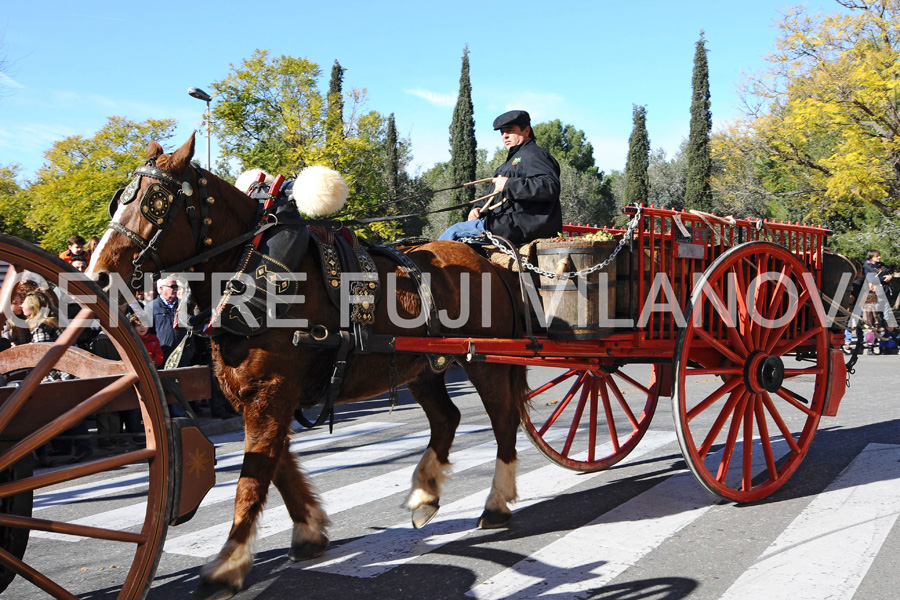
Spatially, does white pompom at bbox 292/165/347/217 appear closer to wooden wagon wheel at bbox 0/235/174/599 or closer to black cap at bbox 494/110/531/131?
wooden wagon wheel at bbox 0/235/174/599

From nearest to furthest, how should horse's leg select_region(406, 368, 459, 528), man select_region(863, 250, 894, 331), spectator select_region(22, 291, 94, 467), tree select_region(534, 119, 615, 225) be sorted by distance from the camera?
horse's leg select_region(406, 368, 459, 528)
spectator select_region(22, 291, 94, 467)
man select_region(863, 250, 894, 331)
tree select_region(534, 119, 615, 225)

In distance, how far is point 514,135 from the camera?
5.21m

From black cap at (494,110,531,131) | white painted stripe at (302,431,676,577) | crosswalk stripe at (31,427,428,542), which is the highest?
black cap at (494,110,531,131)

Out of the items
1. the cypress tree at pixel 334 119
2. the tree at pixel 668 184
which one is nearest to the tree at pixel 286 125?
the cypress tree at pixel 334 119

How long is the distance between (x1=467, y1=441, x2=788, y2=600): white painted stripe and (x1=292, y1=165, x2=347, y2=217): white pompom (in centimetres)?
201

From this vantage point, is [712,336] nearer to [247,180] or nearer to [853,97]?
[247,180]

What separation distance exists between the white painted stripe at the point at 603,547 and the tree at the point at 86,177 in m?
24.3

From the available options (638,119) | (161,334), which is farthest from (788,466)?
(638,119)

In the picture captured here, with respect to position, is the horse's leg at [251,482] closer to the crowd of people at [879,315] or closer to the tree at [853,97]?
the crowd of people at [879,315]

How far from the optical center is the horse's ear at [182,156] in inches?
131

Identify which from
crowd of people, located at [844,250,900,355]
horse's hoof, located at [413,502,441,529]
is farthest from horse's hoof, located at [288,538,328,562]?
A: crowd of people, located at [844,250,900,355]

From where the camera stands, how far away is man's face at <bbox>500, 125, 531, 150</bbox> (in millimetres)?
5203

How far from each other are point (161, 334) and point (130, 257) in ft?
17.1

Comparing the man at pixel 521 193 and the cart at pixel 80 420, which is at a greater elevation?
the man at pixel 521 193
